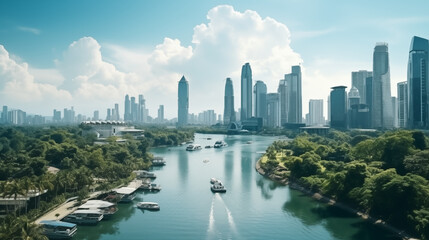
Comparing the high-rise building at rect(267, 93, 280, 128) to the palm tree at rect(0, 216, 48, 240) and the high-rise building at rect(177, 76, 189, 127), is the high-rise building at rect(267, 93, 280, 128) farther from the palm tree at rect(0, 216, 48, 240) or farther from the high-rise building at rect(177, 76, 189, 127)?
the palm tree at rect(0, 216, 48, 240)

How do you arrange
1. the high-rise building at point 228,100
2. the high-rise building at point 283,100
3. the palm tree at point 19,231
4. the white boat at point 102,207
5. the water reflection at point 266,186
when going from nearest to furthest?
the palm tree at point 19,231
the white boat at point 102,207
the water reflection at point 266,186
the high-rise building at point 283,100
the high-rise building at point 228,100

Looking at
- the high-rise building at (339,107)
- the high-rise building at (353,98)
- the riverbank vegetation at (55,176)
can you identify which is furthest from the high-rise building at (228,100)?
the riverbank vegetation at (55,176)

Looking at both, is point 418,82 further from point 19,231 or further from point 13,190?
point 19,231

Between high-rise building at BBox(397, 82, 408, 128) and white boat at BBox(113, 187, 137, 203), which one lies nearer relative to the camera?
white boat at BBox(113, 187, 137, 203)

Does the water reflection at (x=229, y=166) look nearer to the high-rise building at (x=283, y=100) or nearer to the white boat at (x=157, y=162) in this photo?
the white boat at (x=157, y=162)

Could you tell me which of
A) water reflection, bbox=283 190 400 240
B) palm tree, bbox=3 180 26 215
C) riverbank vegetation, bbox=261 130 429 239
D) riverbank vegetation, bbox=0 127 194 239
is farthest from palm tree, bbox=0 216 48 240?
riverbank vegetation, bbox=261 130 429 239

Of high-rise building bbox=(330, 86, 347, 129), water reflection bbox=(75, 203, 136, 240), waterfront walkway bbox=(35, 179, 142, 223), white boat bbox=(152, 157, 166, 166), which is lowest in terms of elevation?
water reflection bbox=(75, 203, 136, 240)

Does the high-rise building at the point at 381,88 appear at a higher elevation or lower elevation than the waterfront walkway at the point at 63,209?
higher
